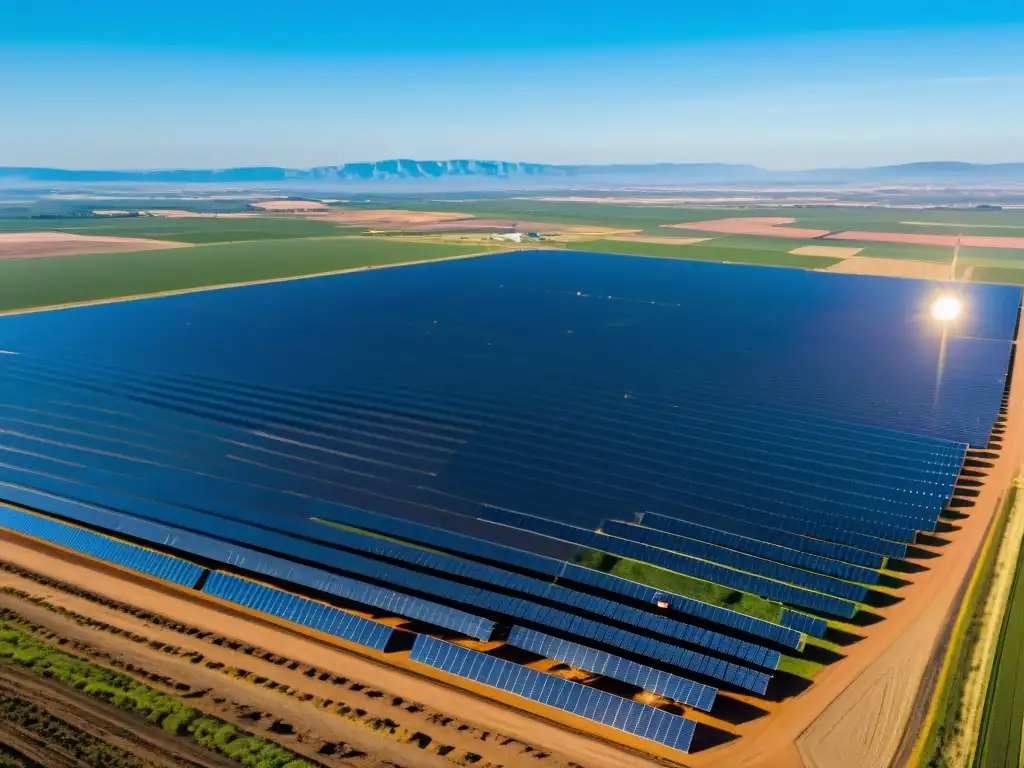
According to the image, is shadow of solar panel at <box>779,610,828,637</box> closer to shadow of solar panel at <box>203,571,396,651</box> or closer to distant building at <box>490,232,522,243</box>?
shadow of solar panel at <box>203,571,396,651</box>

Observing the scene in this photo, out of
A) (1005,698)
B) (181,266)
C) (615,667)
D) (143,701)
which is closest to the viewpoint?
(143,701)

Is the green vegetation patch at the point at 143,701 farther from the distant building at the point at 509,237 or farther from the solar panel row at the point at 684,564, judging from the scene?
the distant building at the point at 509,237

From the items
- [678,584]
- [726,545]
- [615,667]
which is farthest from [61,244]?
[615,667]

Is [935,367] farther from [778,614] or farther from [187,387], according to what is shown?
[187,387]

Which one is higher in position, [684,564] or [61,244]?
[61,244]

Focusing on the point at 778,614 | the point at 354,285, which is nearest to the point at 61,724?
the point at 778,614

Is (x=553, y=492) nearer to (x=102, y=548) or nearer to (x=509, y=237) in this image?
(x=102, y=548)
